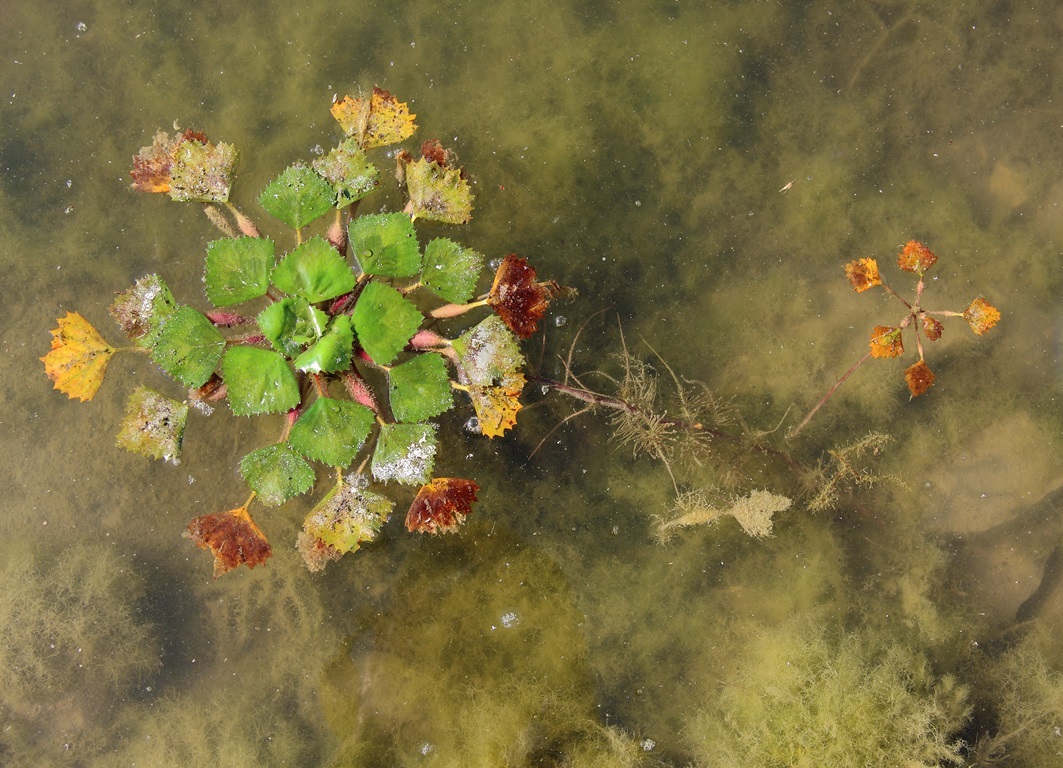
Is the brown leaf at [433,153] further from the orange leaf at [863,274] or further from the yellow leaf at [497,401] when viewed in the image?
the orange leaf at [863,274]

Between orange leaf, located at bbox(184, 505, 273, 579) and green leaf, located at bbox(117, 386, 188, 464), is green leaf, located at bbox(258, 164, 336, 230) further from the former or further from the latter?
orange leaf, located at bbox(184, 505, 273, 579)

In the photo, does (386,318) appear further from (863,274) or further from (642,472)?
(863,274)

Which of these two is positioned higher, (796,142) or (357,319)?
(796,142)

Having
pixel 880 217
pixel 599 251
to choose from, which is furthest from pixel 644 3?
pixel 880 217

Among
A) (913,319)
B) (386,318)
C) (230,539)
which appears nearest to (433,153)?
(386,318)

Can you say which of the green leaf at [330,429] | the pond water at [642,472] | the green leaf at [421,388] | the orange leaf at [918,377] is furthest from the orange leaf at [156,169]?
the orange leaf at [918,377]

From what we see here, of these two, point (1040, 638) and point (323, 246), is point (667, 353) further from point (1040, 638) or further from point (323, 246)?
point (1040, 638)
